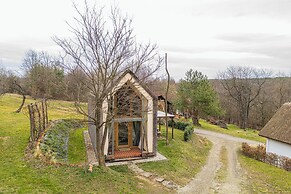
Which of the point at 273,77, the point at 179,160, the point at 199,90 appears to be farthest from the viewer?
the point at 273,77

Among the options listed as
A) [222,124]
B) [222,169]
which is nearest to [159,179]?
[222,169]

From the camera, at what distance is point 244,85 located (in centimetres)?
4197

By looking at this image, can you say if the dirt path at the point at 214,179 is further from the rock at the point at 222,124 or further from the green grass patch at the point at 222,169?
the rock at the point at 222,124

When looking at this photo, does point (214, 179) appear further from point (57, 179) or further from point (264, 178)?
point (57, 179)

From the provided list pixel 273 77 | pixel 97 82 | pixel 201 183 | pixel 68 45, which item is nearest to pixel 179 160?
pixel 201 183

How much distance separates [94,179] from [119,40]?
5.71 m

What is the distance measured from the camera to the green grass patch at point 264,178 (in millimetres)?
12180

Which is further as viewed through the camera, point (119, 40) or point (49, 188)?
point (119, 40)

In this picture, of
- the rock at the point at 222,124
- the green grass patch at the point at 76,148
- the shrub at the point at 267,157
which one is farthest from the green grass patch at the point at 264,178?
the rock at the point at 222,124

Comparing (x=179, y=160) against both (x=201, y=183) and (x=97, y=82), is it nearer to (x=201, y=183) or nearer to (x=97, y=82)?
(x=201, y=183)

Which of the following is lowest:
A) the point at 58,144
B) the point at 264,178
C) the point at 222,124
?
the point at 264,178

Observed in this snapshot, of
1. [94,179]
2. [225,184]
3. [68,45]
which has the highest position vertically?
[68,45]

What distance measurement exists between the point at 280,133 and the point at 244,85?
24038 mm

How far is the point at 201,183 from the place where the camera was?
1220cm
